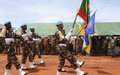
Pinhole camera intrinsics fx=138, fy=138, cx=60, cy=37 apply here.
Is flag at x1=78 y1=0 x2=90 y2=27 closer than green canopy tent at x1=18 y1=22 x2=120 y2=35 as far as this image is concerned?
Yes

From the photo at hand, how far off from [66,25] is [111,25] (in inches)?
198

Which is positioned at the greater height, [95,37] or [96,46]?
[95,37]

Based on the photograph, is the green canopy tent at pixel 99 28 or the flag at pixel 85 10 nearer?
the flag at pixel 85 10

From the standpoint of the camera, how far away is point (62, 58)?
16.9 ft

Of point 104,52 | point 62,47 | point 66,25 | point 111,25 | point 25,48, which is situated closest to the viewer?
point 62,47

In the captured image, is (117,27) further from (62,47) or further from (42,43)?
(62,47)

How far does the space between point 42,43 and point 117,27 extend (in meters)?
8.35

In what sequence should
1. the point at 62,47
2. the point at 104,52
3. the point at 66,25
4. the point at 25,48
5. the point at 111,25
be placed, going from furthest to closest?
the point at 66,25 → the point at 111,25 → the point at 104,52 → the point at 25,48 → the point at 62,47

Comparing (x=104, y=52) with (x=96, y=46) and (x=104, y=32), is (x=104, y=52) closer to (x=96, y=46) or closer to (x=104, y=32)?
(x=96, y=46)

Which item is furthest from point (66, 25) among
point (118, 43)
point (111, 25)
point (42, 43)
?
point (118, 43)

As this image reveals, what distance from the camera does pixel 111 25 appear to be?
1514 centimetres

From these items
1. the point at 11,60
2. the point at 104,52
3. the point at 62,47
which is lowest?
the point at 104,52

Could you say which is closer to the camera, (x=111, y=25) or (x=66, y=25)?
(x=111, y=25)

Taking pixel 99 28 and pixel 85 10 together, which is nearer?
pixel 85 10
